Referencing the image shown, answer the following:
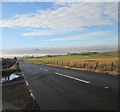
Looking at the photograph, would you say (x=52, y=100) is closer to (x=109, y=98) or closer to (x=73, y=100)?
(x=73, y=100)

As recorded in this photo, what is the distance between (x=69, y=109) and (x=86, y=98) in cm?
187

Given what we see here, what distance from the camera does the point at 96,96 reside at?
37.4ft

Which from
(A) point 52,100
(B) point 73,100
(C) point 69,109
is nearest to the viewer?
(C) point 69,109

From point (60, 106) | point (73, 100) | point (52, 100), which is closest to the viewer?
point (60, 106)

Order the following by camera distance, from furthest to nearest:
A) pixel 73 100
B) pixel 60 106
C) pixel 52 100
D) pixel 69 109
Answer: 1. pixel 52 100
2. pixel 73 100
3. pixel 60 106
4. pixel 69 109

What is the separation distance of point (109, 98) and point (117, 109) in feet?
6.16

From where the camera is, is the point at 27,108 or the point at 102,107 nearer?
the point at 102,107

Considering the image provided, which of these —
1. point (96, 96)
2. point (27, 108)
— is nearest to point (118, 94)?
point (96, 96)

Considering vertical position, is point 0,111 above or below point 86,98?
below

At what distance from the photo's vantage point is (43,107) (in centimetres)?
1064

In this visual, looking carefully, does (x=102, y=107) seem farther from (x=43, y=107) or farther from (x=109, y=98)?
(x=43, y=107)

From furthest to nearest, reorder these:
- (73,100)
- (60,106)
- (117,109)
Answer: (73,100) → (60,106) → (117,109)

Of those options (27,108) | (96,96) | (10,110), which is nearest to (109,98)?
(96,96)

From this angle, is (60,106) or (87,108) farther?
(60,106)
